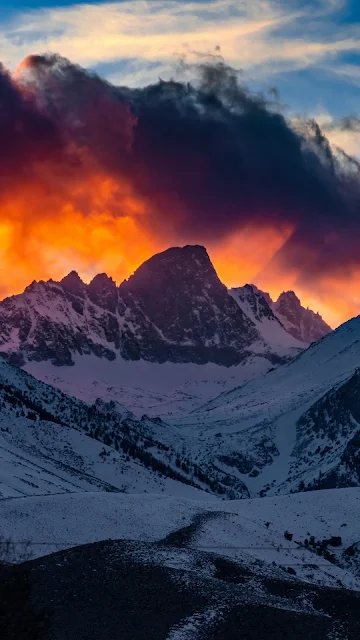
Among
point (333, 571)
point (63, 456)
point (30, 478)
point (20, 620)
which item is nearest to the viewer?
point (20, 620)

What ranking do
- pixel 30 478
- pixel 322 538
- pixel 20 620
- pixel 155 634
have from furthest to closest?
pixel 30 478, pixel 322 538, pixel 155 634, pixel 20 620

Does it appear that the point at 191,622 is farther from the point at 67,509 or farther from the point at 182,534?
the point at 67,509

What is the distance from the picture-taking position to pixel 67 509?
76.6 m

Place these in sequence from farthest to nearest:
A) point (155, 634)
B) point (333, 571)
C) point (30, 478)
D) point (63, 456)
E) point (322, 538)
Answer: point (63, 456), point (30, 478), point (322, 538), point (333, 571), point (155, 634)

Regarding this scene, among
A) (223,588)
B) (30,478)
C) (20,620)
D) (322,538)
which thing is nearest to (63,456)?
(30,478)

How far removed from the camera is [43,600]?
49.1 metres

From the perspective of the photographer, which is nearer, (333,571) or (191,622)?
(191,622)

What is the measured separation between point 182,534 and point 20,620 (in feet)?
112

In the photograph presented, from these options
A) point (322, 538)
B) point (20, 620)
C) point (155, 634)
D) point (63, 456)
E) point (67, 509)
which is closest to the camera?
point (20, 620)

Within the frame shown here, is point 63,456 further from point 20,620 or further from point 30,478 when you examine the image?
point 20,620

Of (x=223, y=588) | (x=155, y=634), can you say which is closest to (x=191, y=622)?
(x=155, y=634)

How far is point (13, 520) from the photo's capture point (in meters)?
72.2

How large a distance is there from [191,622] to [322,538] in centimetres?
3735

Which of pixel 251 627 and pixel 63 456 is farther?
pixel 63 456
